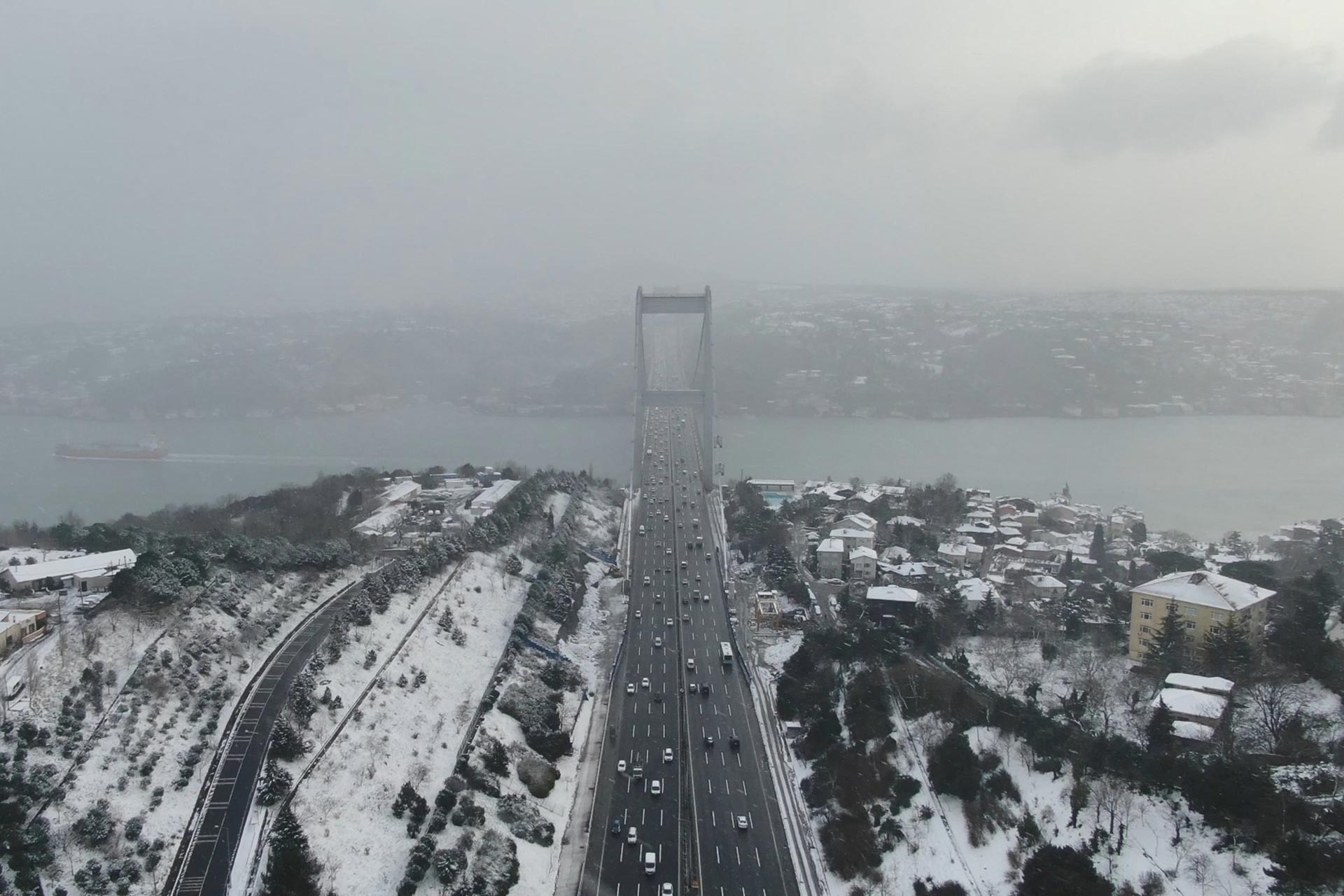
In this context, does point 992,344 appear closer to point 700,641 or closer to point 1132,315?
point 1132,315

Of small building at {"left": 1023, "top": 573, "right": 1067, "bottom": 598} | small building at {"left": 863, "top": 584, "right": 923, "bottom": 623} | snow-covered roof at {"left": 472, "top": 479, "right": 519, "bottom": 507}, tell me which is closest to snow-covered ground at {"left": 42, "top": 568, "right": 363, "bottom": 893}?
small building at {"left": 863, "top": 584, "right": 923, "bottom": 623}

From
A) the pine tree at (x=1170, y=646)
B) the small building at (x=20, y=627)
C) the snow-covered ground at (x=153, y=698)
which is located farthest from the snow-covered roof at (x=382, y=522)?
the pine tree at (x=1170, y=646)

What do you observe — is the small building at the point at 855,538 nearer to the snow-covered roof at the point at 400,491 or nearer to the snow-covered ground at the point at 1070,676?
the snow-covered ground at the point at 1070,676

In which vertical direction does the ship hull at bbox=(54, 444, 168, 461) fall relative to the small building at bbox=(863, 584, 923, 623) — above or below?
below

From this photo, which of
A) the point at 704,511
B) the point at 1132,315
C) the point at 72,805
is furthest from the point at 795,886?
the point at 1132,315

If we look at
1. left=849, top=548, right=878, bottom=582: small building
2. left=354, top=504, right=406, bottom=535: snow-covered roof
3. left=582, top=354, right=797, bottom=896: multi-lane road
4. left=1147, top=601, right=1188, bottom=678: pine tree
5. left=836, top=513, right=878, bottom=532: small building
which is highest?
left=1147, top=601, right=1188, bottom=678: pine tree

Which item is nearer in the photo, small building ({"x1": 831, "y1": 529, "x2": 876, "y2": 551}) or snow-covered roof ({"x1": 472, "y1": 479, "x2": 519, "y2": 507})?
small building ({"x1": 831, "y1": 529, "x2": 876, "y2": 551})

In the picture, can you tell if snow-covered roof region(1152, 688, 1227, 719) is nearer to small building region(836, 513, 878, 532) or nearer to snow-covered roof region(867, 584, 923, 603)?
snow-covered roof region(867, 584, 923, 603)

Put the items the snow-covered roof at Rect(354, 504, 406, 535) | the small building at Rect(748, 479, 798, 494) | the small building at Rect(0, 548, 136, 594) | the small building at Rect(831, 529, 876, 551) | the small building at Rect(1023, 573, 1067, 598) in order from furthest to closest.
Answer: the small building at Rect(748, 479, 798, 494) → the small building at Rect(831, 529, 876, 551) → the snow-covered roof at Rect(354, 504, 406, 535) → the small building at Rect(1023, 573, 1067, 598) → the small building at Rect(0, 548, 136, 594)
